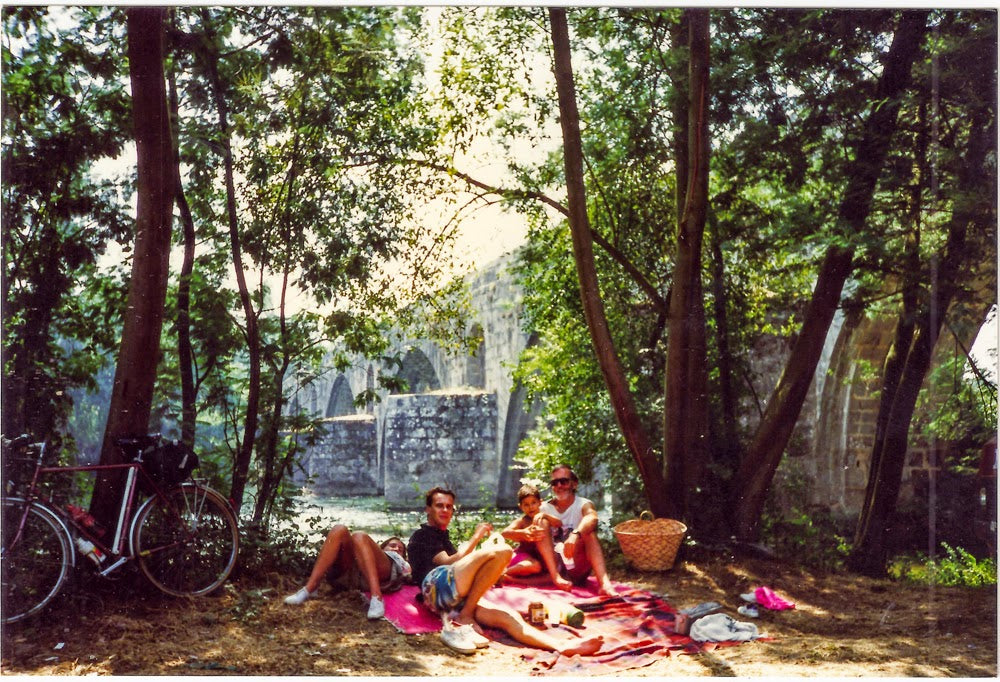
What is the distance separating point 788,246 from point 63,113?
3.77 metres

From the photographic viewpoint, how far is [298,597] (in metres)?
4.32

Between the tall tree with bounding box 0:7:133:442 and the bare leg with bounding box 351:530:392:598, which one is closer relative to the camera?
the tall tree with bounding box 0:7:133:442

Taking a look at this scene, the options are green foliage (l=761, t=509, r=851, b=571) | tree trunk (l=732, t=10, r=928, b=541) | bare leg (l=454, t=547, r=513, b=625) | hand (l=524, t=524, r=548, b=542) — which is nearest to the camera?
bare leg (l=454, t=547, r=513, b=625)

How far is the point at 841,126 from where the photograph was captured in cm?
531

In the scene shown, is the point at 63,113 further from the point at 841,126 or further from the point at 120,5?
the point at 841,126

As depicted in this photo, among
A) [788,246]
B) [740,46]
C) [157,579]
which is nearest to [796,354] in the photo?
[788,246]

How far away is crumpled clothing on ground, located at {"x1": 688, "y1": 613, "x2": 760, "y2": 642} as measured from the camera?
13.5 feet

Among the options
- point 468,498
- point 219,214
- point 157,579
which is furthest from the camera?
point 468,498

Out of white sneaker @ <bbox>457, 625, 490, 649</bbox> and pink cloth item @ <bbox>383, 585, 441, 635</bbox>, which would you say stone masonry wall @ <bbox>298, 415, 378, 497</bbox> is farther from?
white sneaker @ <bbox>457, 625, 490, 649</bbox>

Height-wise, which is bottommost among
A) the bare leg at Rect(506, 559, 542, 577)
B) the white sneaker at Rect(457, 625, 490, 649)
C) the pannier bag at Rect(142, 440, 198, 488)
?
the white sneaker at Rect(457, 625, 490, 649)

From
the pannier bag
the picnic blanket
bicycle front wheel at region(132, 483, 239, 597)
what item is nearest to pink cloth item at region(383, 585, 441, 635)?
the picnic blanket

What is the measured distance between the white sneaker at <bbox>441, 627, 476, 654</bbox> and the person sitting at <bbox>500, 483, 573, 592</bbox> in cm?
74

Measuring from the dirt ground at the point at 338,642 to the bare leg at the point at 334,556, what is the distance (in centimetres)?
9

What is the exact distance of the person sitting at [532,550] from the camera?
4.73 m
